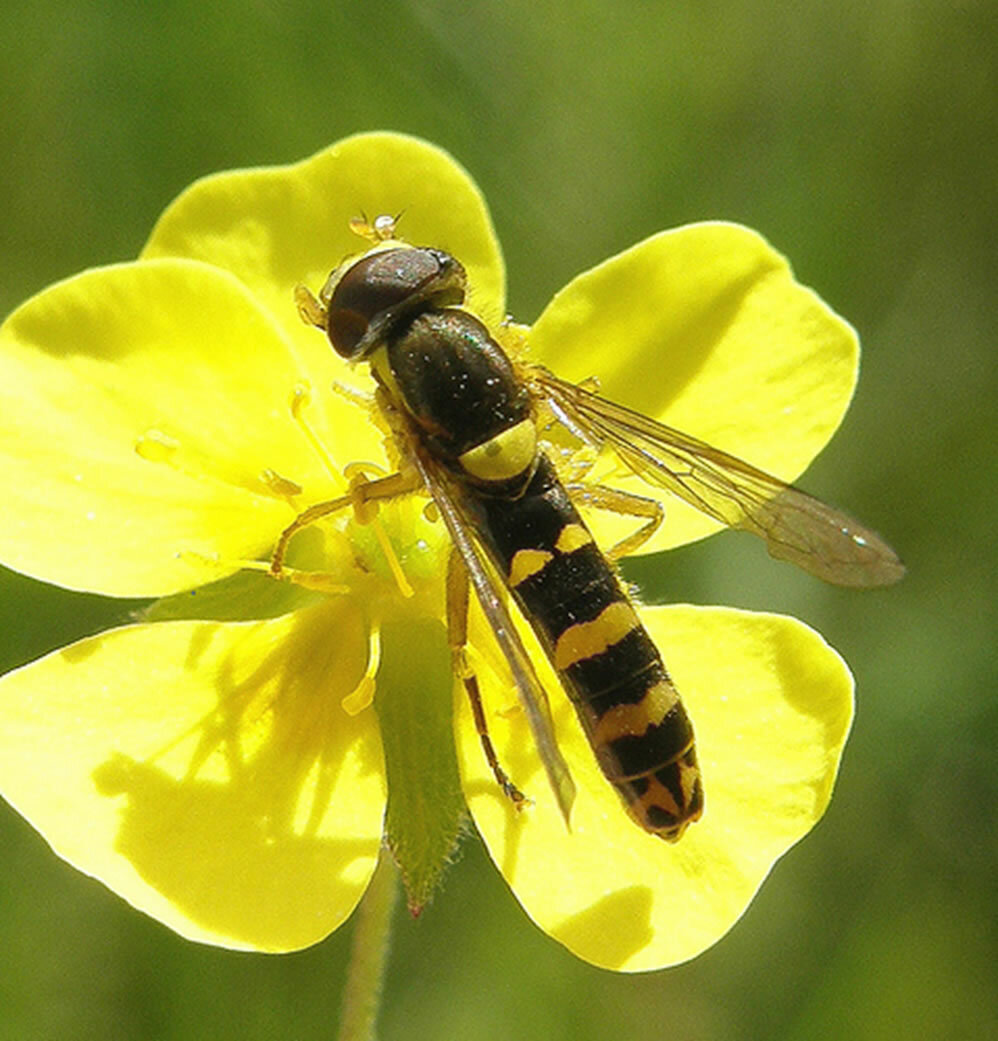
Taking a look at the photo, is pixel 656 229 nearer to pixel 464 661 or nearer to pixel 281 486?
pixel 281 486

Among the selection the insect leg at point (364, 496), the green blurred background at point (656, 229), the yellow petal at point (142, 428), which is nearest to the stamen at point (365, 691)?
the insect leg at point (364, 496)

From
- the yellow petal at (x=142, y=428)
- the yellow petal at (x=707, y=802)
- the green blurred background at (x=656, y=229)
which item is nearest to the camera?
the yellow petal at (x=707, y=802)

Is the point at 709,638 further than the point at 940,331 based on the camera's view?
No

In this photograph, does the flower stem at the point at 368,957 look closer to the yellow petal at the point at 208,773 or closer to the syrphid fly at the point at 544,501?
the yellow petal at the point at 208,773

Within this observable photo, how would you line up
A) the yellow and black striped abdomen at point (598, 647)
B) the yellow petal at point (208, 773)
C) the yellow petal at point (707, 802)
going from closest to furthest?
the yellow and black striped abdomen at point (598, 647), the yellow petal at point (208, 773), the yellow petal at point (707, 802)

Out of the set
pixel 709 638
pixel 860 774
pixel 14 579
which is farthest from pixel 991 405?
pixel 14 579

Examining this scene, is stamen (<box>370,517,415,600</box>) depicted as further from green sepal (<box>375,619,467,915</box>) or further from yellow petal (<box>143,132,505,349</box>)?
yellow petal (<box>143,132,505,349</box>)

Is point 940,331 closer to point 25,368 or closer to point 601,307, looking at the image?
point 601,307

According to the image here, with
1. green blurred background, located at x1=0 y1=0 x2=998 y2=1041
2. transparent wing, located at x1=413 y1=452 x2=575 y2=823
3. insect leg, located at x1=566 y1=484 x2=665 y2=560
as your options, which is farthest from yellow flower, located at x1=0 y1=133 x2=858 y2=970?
green blurred background, located at x1=0 y1=0 x2=998 y2=1041
